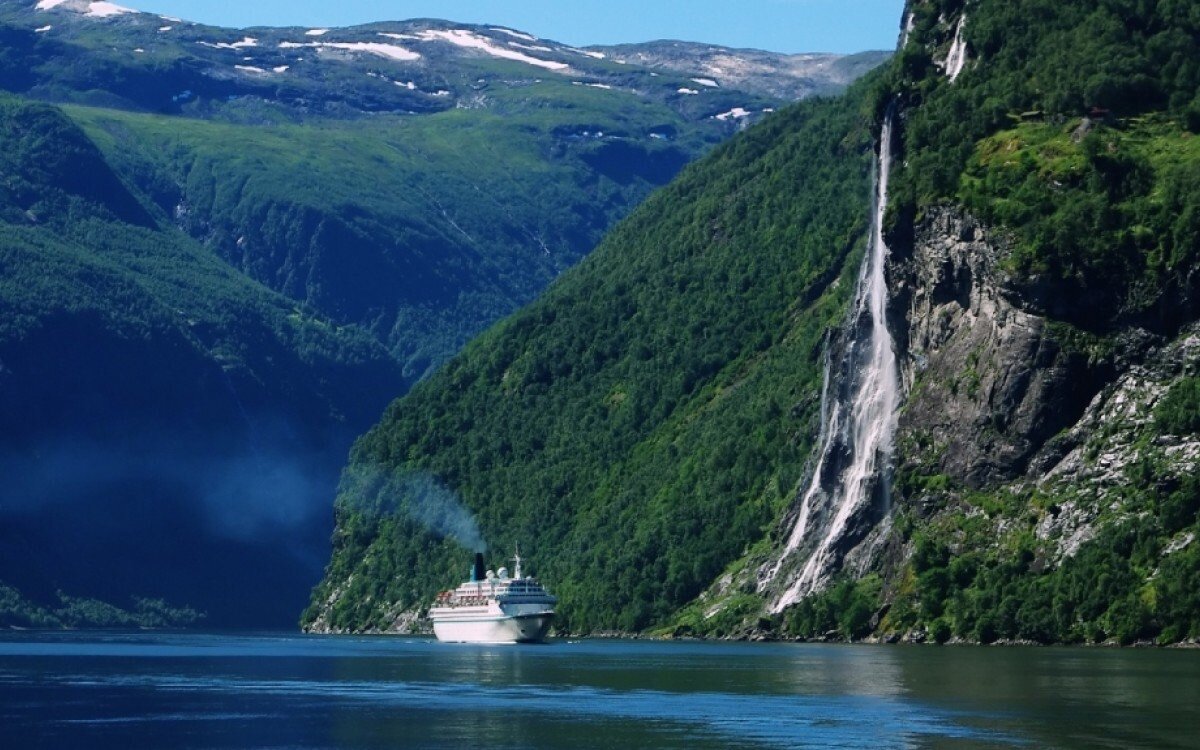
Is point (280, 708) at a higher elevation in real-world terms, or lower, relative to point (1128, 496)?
lower

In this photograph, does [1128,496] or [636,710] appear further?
[1128,496]

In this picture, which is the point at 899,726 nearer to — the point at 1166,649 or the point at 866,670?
the point at 866,670

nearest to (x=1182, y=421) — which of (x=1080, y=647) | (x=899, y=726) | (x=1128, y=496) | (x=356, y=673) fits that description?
(x=1128, y=496)

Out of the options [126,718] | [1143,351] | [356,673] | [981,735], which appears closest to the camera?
[981,735]

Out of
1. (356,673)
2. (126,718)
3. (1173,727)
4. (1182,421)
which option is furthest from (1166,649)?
(126,718)

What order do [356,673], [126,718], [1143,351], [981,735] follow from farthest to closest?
1. [1143,351]
2. [356,673]
3. [126,718]
4. [981,735]

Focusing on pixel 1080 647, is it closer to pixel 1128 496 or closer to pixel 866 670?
pixel 1128 496
